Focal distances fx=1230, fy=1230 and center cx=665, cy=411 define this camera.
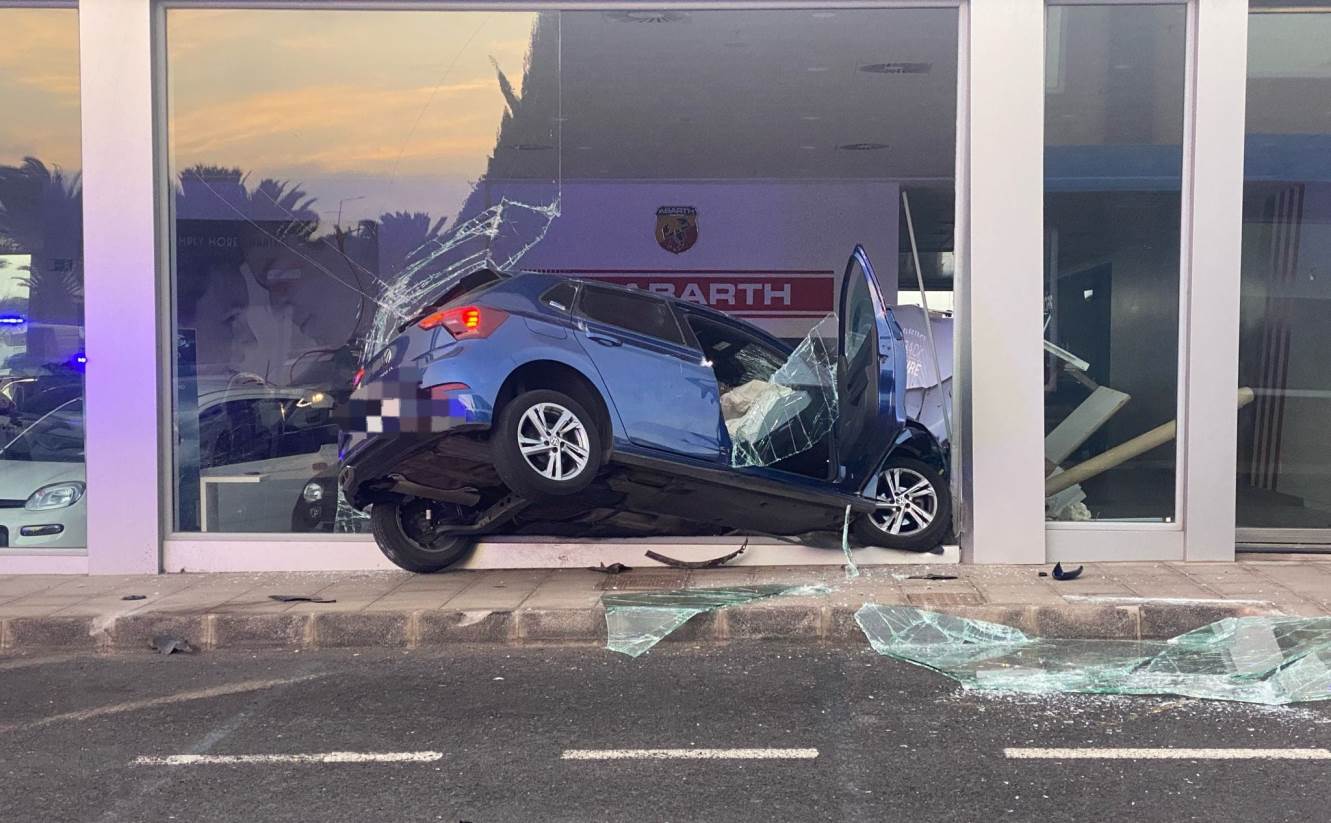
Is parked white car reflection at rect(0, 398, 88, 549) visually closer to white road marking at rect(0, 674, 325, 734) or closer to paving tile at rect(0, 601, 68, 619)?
paving tile at rect(0, 601, 68, 619)

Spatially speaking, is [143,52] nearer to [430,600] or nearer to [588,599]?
[430,600]

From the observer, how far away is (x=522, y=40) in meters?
8.36

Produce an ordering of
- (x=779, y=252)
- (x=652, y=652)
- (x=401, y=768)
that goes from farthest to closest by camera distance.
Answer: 1. (x=779, y=252)
2. (x=652, y=652)
3. (x=401, y=768)

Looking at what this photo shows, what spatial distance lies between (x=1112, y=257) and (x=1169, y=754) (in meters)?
4.49

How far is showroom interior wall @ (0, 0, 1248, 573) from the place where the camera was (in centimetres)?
782

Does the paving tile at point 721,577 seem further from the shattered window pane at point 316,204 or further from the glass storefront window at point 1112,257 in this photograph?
the shattered window pane at point 316,204

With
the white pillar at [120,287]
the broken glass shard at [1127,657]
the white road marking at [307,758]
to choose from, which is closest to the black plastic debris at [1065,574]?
the broken glass shard at [1127,657]

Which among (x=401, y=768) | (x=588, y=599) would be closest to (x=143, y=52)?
(x=588, y=599)

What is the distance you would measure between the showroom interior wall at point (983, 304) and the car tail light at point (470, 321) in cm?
163

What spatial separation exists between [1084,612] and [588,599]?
273cm

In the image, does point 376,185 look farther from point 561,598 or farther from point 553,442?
point 561,598

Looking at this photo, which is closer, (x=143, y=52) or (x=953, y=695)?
(x=953, y=695)

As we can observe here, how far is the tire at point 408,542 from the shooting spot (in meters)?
8.06

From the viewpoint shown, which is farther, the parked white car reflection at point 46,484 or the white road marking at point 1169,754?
the parked white car reflection at point 46,484
